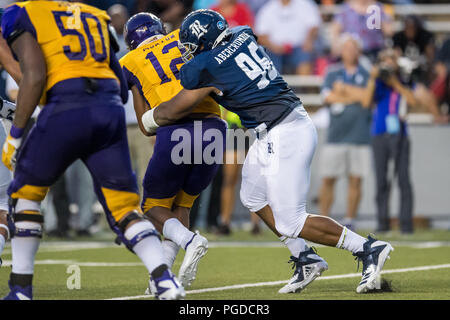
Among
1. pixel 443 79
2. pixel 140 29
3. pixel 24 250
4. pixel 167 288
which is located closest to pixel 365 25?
pixel 443 79

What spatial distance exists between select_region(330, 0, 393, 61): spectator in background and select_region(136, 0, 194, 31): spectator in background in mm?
2500

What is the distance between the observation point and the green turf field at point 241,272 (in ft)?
21.8

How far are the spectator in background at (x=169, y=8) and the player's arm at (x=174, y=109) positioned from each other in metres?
6.38

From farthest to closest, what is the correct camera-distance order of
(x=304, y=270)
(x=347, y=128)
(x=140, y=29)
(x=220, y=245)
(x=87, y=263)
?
(x=347, y=128) < (x=220, y=245) < (x=87, y=263) < (x=140, y=29) < (x=304, y=270)

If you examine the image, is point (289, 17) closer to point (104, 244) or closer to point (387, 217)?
point (387, 217)

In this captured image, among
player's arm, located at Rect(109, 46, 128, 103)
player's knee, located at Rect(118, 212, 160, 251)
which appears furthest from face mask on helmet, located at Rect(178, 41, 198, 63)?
player's knee, located at Rect(118, 212, 160, 251)

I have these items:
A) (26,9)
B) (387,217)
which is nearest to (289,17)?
(387,217)

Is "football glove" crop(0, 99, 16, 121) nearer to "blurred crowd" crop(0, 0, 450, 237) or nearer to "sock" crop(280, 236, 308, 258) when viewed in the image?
"sock" crop(280, 236, 308, 258)

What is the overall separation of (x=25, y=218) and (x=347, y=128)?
773 cm

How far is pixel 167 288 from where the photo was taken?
559 centimetres

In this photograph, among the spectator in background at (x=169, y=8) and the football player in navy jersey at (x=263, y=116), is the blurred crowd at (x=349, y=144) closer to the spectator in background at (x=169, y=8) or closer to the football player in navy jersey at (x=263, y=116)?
the spectator in background at (x=169, y=8)

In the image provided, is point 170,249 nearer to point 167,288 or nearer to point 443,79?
point 167,288
